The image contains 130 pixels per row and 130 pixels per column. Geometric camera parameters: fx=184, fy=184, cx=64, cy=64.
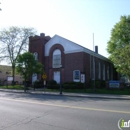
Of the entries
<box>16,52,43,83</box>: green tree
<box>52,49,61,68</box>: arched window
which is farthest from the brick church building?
<box>16,52,43,83</box>: green tree

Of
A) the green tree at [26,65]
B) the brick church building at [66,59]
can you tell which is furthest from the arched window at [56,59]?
the green tree at [26,65]

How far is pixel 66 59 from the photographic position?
3472cm

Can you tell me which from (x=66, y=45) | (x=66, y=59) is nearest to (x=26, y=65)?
(x=66, y=59)

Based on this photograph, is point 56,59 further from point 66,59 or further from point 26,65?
point 26,65

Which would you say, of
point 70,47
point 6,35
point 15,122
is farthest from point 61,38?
point 15,122

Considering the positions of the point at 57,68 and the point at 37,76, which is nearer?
the point at 57,68

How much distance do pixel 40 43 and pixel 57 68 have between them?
23.5 feet

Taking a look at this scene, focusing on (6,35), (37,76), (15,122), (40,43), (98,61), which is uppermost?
(6,35)

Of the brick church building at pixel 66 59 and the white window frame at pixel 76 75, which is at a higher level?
the brick church building at pixel 66 59

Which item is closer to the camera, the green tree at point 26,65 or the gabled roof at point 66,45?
the green tree at point 26,65

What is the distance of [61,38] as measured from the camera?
3619 centimetres

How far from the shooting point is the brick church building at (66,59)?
33250 millimetres

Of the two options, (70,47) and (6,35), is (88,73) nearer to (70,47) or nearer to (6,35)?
(70,47)

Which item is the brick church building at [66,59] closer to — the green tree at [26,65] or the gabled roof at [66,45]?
the gabled roof at [66,45]
